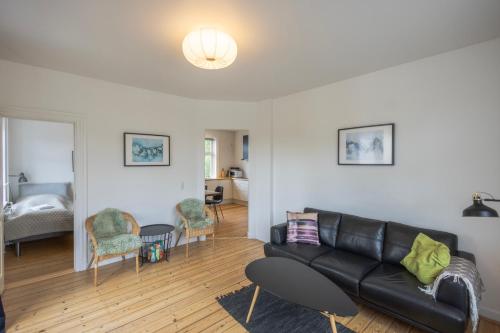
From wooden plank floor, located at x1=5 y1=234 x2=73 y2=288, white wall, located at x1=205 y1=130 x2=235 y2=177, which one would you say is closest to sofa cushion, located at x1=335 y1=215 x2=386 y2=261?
wooden plank floor, located at x1=5 y1=234 x2=73 y2=288

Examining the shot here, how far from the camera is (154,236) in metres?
3.65

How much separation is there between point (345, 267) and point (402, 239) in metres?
0.70

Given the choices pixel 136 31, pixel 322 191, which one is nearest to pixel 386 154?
pixel 322 191

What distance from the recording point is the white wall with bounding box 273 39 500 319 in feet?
7.53

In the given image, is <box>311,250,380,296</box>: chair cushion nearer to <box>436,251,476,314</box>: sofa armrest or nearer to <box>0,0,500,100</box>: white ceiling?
<box>436,251,476,314</box>: sofa armrest

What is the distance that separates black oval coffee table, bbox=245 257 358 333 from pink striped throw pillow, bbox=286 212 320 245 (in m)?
0.69

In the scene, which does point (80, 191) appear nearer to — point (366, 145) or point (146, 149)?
point (146, 149)


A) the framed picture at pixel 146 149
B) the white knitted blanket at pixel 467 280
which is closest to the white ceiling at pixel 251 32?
the framed picture at pixel 146 149

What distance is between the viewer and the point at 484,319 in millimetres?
2285

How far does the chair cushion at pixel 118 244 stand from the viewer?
2.90m

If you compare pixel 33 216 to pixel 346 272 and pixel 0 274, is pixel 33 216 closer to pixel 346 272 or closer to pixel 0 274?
pixel 0 274

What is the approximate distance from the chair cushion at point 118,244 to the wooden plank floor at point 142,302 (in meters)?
0.38

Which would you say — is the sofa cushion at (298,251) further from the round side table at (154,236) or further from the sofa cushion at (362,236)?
the round side table at (154,236)

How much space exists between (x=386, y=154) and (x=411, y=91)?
2.49 feet
